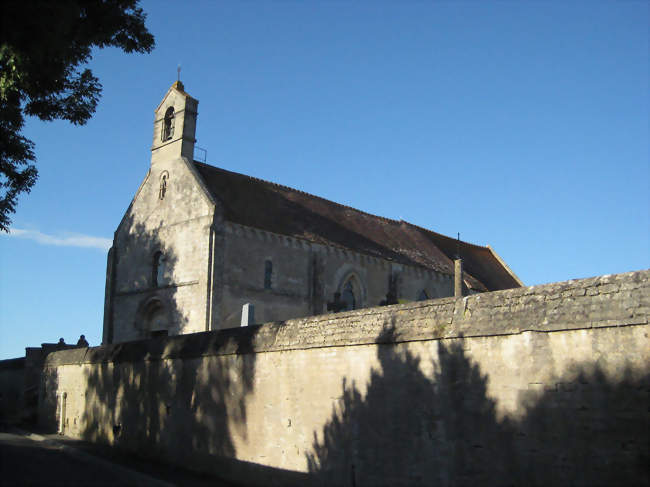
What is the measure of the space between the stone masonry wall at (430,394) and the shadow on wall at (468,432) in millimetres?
16

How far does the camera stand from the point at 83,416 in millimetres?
19688

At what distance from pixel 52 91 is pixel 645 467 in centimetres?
1098

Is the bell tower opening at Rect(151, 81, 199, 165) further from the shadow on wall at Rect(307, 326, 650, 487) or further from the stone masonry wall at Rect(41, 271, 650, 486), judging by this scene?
the shadow on wall at Rect(307, 326, 650, 487)

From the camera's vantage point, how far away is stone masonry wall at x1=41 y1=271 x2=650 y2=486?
25.8 feet

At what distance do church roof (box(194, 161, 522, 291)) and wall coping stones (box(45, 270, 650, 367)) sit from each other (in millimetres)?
16425

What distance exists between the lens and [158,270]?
30594mm

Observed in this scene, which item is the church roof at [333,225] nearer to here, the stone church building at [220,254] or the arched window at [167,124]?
the stone church building at [220,254]

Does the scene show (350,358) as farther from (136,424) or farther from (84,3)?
(136,424)

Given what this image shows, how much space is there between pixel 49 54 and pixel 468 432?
7.95m

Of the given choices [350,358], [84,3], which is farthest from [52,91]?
[350,358]

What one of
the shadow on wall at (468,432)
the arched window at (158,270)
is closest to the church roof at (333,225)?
the arched window at (158,270)

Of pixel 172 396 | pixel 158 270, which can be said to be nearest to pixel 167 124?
pixel 158 270

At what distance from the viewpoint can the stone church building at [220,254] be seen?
28.2 metres

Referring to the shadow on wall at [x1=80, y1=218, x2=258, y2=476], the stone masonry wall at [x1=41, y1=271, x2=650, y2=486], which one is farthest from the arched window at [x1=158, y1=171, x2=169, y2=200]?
the stone masonry wall at [x1=41, y1=271, x2=650, y2=486]
